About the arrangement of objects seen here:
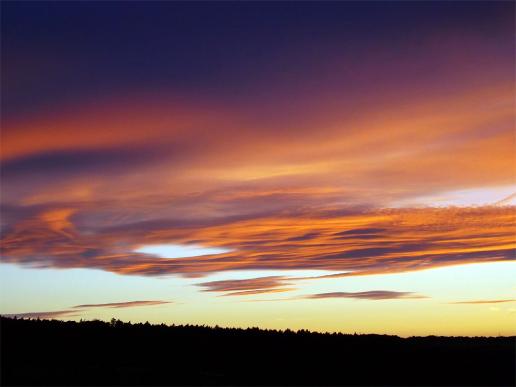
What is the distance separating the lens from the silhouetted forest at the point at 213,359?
28469 millimetres

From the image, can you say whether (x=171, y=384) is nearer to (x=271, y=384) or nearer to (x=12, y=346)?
(x=271, y=384)

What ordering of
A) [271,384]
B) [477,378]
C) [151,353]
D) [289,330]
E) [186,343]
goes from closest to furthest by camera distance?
[271,384] → [477,378] → [151,353] → [186,343] → [289,330]

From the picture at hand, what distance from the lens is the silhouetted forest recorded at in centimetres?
2847

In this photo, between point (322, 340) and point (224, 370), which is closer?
point (224, 370)

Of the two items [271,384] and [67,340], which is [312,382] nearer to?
[271,384]

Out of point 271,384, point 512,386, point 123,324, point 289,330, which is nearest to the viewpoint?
point 271,384

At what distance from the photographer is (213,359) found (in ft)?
119

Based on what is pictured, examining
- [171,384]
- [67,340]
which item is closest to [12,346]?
[67,340]

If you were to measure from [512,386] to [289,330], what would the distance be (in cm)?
2594

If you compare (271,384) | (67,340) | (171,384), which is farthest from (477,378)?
(67,340)

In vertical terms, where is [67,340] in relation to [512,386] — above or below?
above

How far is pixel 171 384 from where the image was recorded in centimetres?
2683

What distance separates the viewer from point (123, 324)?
150ft

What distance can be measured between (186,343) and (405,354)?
46.6ft
